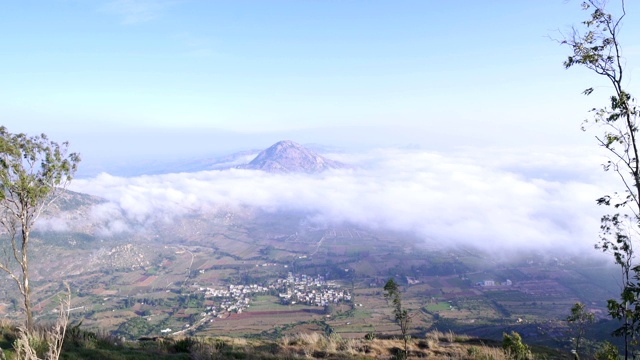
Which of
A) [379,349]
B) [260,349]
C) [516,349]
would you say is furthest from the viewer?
[379,349]

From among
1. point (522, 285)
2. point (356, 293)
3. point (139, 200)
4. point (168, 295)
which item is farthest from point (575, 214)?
point (139, 200)

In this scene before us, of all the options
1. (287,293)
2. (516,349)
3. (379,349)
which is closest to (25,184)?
(379,349)

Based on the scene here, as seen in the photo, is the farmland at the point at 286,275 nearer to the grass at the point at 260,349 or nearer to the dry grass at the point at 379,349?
the dry grass at the point at 379,349

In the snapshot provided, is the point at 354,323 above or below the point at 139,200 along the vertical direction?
below

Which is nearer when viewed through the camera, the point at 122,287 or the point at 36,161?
the point at 36,161

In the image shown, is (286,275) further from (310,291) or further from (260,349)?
(260,349)

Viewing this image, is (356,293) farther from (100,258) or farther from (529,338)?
(100,258)

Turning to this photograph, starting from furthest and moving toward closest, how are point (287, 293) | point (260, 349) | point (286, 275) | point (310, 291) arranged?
point (286, 275) < point (310, 291) < point (287, 293) < point (260, 349)

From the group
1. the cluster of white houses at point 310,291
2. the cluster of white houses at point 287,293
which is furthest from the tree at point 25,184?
the cluster of white houses at point 310,291
